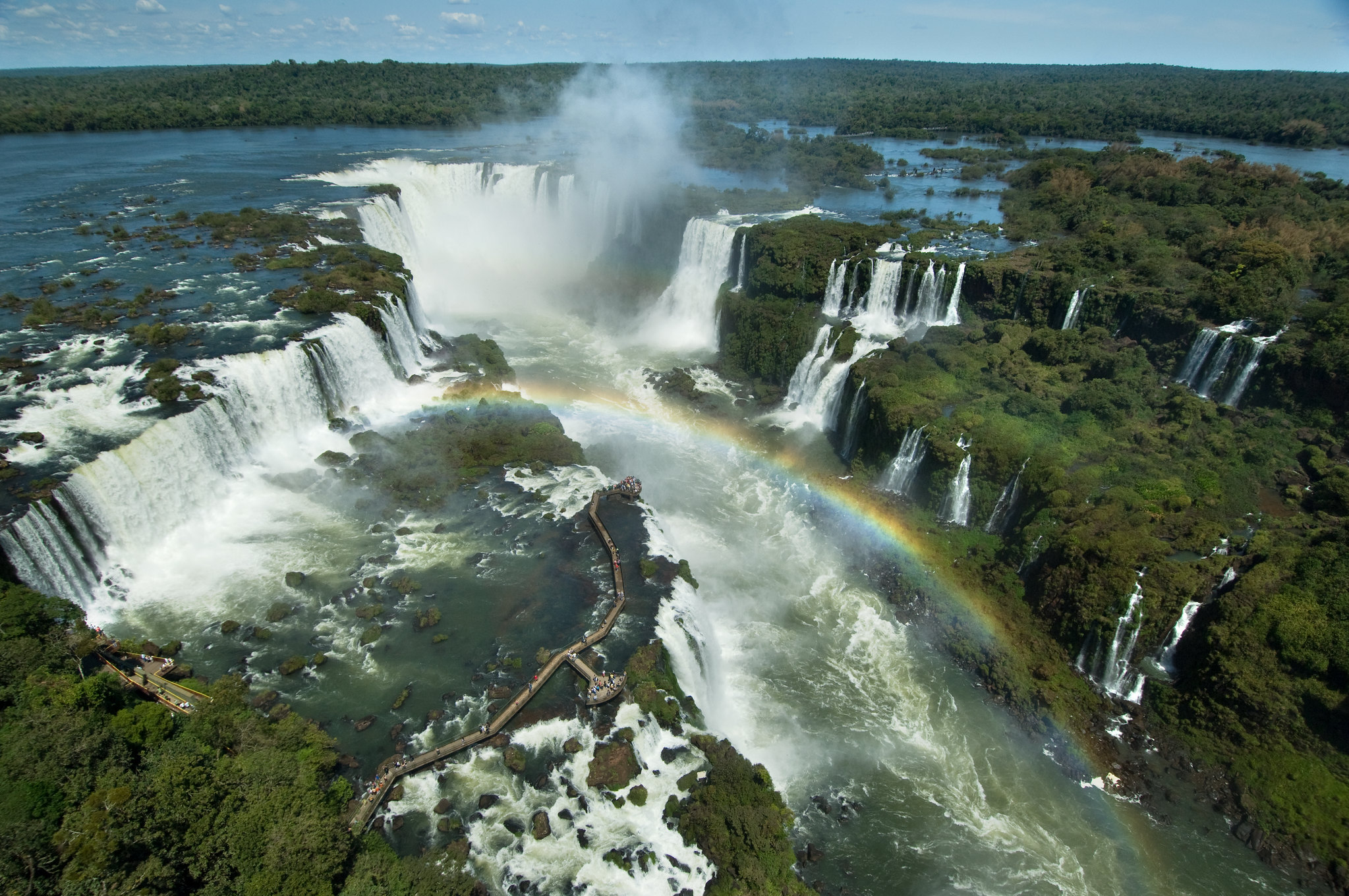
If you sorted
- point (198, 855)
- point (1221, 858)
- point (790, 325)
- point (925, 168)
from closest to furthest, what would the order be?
1. point (198, 855)
2. point (1221, 858)
3. point (790, 325)
4. point (925, 168)

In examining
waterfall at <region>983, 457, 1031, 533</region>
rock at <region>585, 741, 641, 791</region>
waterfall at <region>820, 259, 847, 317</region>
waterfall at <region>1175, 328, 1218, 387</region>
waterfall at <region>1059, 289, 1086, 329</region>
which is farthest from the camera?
waterfall at <region>820, 259, 847, 317</region>

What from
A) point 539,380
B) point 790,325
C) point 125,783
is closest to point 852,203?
point 790,325

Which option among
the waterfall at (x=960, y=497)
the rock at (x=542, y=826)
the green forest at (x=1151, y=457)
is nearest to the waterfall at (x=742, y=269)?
the green forest at (x=1151, y=457)

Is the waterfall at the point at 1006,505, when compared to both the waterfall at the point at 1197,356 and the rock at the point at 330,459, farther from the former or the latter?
the rock at the point at 330,459

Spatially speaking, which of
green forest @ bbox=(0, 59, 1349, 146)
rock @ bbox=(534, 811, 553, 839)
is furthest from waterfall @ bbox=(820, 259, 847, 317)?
green forest @ bbox=(0, 59, 1349, 146)

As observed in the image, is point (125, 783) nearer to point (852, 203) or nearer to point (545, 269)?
point (545, 269)

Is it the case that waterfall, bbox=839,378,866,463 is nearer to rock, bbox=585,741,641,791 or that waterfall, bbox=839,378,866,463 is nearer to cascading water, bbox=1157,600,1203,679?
cascading water, bbox=1157,600,1203,679
